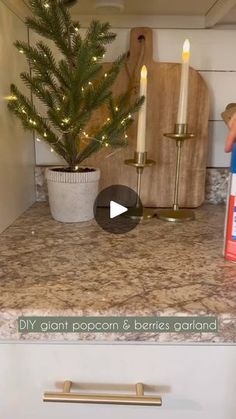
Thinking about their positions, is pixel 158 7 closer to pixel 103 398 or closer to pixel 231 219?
pixel 231 219

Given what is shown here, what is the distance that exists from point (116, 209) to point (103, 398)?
0.56 m

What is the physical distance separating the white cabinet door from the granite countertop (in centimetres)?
2

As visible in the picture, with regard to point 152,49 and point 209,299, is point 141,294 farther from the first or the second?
point 152,49

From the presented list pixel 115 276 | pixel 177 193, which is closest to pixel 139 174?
pixel 177 193

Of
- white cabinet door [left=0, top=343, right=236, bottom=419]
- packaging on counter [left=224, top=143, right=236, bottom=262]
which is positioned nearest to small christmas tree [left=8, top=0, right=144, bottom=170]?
packaging on counter [left=224, top=143, right=236, bottom=262]

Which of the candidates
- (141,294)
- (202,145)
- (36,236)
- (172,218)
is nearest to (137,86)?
(202,145)

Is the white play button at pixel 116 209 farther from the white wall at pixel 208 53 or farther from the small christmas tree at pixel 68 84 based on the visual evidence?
the white wall at pixel 208 53

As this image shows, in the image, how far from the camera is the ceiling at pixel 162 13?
85 cm

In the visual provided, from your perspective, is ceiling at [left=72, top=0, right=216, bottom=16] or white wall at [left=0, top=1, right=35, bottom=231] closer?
white wall at [left=0, top=1, right=35, bottom=231]
